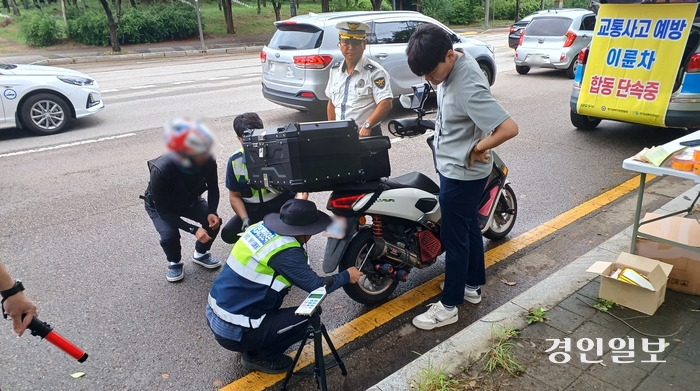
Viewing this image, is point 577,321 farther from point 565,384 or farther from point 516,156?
point 516,156

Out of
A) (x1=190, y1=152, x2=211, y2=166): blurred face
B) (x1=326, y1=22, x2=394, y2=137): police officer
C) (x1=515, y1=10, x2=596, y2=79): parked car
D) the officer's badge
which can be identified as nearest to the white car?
(x1=326, y1=22, x2=394, y2=137): police officer

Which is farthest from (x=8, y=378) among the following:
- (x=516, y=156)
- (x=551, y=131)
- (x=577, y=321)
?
(x=551, y=131)

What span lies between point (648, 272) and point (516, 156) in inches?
150

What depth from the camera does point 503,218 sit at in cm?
444

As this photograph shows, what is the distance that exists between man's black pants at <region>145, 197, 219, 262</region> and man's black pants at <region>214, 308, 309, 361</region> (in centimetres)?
128

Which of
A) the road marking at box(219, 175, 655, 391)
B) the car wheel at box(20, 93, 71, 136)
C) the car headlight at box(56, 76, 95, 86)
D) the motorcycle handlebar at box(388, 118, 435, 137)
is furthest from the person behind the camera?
the car headlight at box(56, 76, 95, 86)

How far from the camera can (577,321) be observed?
3.09 metres

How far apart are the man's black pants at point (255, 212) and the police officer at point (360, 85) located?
829 millimetres

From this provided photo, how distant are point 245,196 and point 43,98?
5972 mm

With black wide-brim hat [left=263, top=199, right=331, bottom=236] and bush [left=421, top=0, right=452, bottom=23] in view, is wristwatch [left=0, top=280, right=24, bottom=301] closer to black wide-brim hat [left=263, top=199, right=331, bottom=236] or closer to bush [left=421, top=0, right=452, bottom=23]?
black wide-brim hat [left=263, top=199, right=331, bottom=236]

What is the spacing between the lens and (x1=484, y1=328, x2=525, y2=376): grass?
2689mm

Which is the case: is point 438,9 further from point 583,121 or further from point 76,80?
point 76,80

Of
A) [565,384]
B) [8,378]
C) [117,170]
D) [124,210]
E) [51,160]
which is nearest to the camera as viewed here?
[565,384]

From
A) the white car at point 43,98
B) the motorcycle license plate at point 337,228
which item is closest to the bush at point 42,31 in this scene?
the white car at point 43,98
